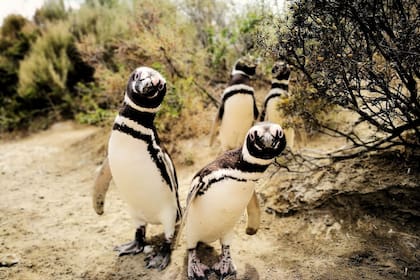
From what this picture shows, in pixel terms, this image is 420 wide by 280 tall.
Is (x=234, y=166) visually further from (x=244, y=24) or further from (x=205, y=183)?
(x=244, y=24)

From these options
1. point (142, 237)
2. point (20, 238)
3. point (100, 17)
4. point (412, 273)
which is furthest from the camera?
point (100, 17)

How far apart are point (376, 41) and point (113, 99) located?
400cm

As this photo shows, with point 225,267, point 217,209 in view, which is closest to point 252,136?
point 217,209

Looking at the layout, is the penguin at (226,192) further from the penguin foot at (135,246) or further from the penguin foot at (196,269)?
the penguin foot at (135,246)

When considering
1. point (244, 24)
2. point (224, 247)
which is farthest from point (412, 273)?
point (244, 24)

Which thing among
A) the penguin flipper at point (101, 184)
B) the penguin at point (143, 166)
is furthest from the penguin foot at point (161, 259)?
the penguin flipper at point (101, 184)

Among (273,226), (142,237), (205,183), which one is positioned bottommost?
(142,237)

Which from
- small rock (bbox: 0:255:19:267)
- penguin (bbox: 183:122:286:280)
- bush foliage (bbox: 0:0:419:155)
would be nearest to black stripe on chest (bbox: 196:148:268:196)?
penguin (bbox: 183:122:286:280)

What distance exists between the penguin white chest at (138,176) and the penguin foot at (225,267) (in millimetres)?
437

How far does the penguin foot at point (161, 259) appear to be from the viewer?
8.18ft

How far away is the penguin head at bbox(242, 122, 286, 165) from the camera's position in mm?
1964

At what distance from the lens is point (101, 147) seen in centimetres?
539

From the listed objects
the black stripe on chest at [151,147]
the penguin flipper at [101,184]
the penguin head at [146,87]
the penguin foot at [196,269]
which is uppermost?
the penguin head at [146,87]

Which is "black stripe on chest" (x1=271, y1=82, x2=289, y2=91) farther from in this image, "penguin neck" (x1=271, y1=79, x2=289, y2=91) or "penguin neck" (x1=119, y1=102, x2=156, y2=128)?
"penguin neck" (x1=119, y1=102, x2=156, y2=128)
